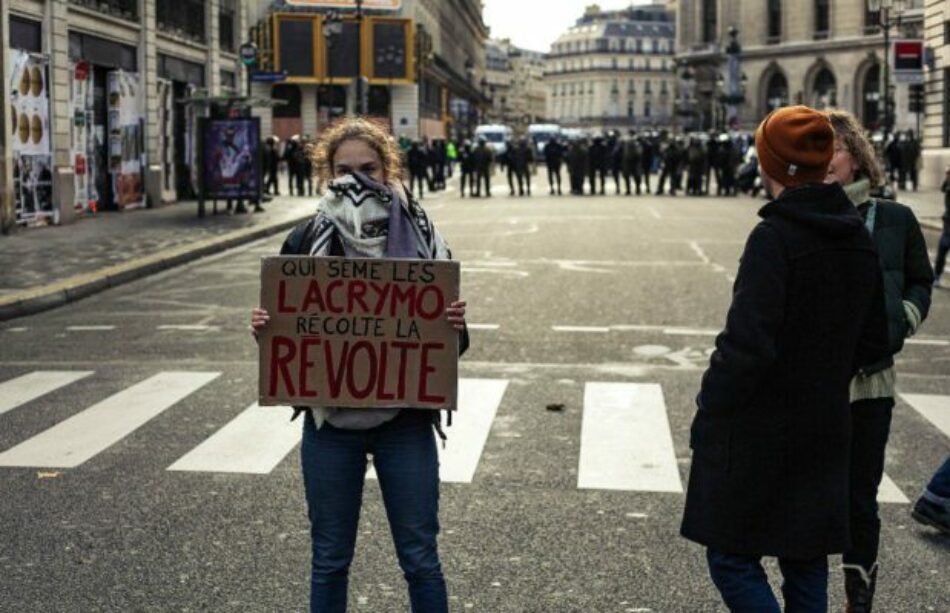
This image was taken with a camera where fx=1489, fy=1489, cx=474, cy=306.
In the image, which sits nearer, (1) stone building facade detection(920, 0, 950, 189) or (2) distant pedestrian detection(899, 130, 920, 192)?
(2) distant pedestrian detection(899, 130, 920, 192)

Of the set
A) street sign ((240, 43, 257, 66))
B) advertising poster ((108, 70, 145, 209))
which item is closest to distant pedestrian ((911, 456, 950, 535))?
advertising poster ((108, 70, 145, 209))

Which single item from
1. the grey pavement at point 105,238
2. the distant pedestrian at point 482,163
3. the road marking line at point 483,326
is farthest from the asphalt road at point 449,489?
the distant pedestrian at point 482,163

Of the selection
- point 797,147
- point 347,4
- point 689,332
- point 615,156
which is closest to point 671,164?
point 615,156

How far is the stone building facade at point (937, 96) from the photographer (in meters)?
43.8

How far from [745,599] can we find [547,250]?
18.3 m

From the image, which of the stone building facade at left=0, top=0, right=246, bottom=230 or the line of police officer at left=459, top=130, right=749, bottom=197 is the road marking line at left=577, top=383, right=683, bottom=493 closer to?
the stone building facade at left=0, top=0, right=246, bottom=230

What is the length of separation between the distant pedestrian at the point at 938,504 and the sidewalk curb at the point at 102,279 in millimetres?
10058

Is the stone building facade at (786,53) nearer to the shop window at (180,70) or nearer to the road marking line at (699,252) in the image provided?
the shop window at (180,70)

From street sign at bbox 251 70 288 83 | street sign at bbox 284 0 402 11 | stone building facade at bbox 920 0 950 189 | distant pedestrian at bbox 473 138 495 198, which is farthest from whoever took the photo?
street sign at bbox 284 0 402 11

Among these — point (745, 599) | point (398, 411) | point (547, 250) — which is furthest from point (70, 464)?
point (547, 250)

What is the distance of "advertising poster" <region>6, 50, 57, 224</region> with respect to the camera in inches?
944

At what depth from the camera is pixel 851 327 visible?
3.86 metres

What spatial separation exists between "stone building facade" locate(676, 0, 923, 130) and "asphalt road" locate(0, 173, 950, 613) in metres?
85.6

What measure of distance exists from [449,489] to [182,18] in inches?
1164
